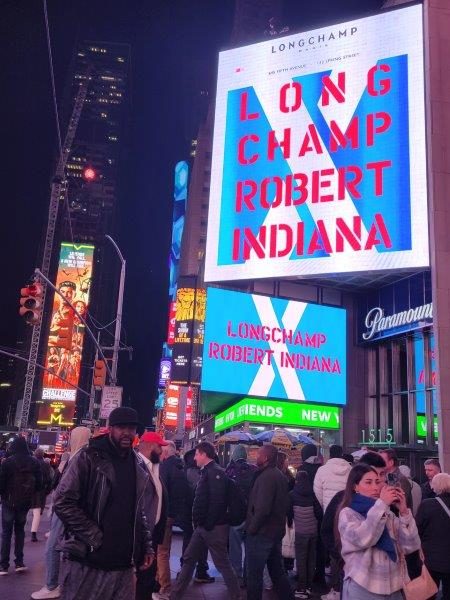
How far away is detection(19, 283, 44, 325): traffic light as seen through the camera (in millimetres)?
16516

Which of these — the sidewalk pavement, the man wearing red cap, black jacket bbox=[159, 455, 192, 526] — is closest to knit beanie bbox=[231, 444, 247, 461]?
black jacket bbox=[159, 455, 192, 526]

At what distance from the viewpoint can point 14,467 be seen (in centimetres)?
1101

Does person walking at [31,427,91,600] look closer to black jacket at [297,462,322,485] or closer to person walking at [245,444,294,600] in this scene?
person walking at [245,444,294,600]

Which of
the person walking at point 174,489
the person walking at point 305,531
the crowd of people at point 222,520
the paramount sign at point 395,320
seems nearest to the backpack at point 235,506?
the crowd of people at point 222,520

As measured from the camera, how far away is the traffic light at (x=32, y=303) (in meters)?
16.5

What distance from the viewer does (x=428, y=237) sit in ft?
74.4

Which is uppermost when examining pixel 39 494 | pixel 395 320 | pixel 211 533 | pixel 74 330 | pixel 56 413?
pixel 74 330

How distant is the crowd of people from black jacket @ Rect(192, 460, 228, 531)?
0.6 inches

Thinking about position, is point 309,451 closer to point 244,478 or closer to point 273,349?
point 244,478

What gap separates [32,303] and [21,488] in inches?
275

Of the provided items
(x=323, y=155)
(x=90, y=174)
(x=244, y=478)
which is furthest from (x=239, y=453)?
(x=323, y=155)

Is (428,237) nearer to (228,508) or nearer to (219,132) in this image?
(219,132)

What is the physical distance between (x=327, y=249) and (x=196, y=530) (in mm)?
17606

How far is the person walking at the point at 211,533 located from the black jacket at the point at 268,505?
59cm
